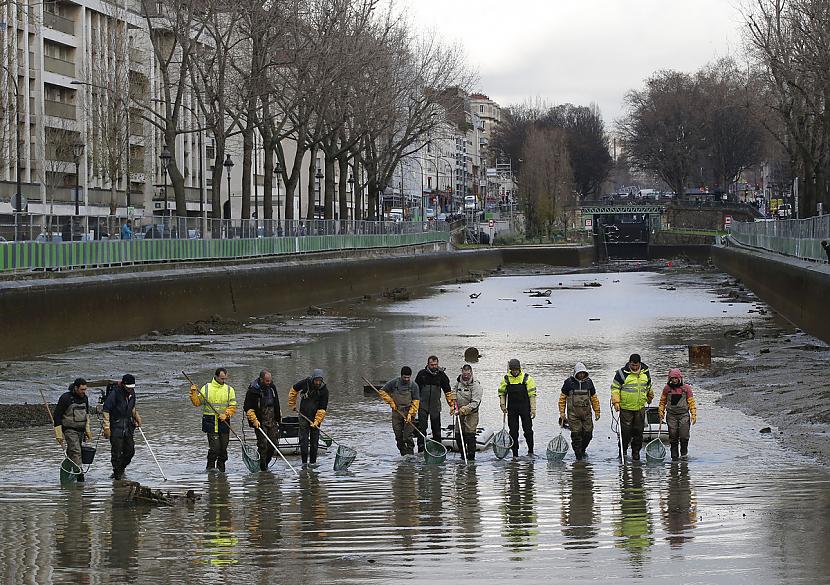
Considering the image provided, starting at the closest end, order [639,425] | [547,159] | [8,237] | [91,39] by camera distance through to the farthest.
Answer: [639,425]
[8,237]
[91,39]
[547,159]

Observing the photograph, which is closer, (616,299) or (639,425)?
(639,425)

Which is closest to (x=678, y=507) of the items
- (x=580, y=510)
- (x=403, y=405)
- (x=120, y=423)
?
(x=580, y=510)

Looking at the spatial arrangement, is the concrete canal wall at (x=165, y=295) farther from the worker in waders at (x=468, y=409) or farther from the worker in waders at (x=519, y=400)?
the worker in waders at (x=519, y=400)

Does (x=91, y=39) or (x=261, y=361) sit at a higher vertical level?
(x=91, y=39)

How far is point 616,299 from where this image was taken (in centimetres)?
6400

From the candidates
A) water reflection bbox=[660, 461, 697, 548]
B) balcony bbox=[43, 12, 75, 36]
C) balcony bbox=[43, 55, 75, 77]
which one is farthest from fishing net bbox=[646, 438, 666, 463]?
balcony bbox=[43, 55, 75, 77]

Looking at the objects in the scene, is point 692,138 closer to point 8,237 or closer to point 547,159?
point 547,159

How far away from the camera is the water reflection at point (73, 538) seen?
40.3ft

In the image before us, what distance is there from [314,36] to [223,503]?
49.6 meters

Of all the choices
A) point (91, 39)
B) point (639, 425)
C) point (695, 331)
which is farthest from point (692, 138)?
point (639, 425)

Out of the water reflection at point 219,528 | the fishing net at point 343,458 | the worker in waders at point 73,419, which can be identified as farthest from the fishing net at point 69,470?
the fishing net at point 343,458

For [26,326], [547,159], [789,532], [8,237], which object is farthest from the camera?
[547,159]

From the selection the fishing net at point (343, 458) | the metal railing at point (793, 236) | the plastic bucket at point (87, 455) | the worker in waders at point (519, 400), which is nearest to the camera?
the plastic bucket at point (87, 455)

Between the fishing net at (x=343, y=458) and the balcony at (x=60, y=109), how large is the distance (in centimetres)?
6428
